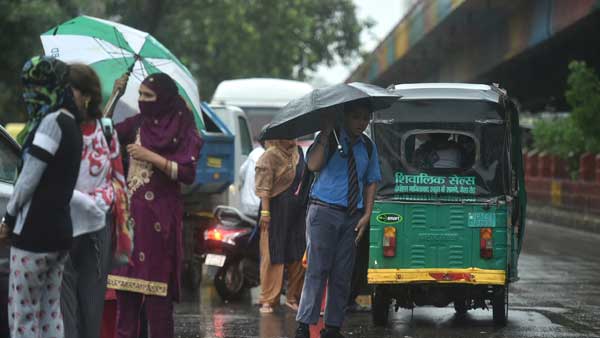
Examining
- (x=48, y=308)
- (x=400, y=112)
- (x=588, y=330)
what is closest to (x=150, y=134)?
(x=48, y=308)

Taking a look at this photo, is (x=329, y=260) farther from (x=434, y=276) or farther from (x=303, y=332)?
(x=434, y=276)

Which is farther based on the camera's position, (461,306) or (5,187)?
(461,306)

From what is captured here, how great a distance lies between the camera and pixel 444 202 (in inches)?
406

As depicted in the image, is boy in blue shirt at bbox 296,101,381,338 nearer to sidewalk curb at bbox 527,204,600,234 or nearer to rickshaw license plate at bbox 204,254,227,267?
rickshaw license plate at bbox 204,254,227,267

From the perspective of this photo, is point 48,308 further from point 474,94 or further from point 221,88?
point 221,88

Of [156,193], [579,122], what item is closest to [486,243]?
[156,193]

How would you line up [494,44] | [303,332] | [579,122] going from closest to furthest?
[303,332], [579,122], [494,44]

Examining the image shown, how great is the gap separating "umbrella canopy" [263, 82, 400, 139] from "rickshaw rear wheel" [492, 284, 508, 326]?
2033mm

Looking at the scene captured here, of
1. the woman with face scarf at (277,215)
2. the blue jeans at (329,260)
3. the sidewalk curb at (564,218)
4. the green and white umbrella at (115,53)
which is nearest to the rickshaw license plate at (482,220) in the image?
the blue jeans at (329,260)

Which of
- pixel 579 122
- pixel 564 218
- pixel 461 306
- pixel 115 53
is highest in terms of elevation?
pixel 579 122

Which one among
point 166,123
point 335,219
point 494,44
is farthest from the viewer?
point 494,44

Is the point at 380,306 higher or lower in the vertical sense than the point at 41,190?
lower

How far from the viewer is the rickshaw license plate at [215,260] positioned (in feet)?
40.6

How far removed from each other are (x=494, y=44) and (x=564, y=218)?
429 centimetres
